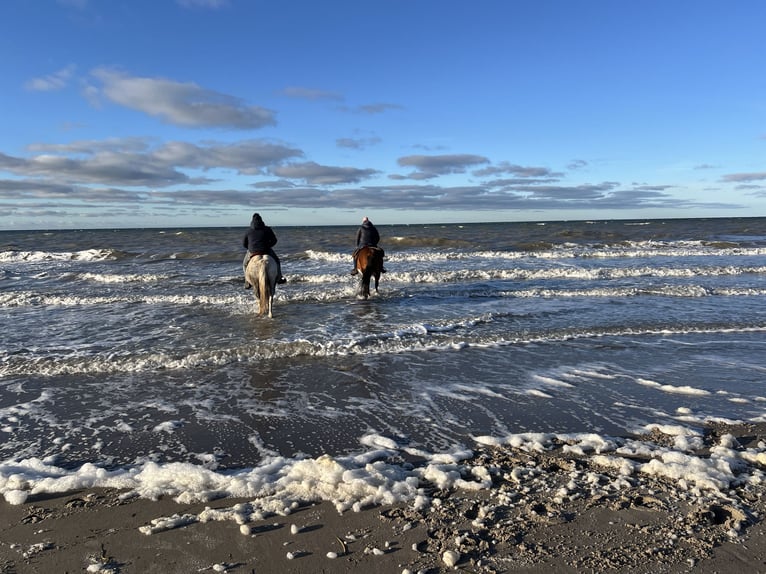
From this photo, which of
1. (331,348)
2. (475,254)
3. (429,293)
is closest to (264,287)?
(331,348)

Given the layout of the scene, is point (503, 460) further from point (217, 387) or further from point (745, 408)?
point (217, 387)

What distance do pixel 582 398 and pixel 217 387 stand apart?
4603mm

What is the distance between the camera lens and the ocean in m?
4.34

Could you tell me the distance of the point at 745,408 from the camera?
206 inches

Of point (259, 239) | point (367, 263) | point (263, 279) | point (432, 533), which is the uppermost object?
point (259, 239)

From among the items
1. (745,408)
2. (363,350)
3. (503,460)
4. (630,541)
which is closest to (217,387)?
(363,350)

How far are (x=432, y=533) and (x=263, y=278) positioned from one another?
9.06 meters

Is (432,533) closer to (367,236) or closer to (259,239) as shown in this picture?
(259,239)

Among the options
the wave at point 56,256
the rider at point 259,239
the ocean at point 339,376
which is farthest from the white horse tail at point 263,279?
the wave at point 56,256

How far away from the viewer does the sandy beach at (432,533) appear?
276 cm

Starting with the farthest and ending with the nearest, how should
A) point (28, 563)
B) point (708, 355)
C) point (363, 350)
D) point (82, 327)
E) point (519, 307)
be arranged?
point (519, 307), point (82, 327), point (363, 350), point (708, 355), point (28, 563)

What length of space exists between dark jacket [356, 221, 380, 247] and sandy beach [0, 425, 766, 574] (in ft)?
36.0

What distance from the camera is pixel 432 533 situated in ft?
9.88

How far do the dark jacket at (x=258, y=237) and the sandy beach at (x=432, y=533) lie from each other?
8815mm
